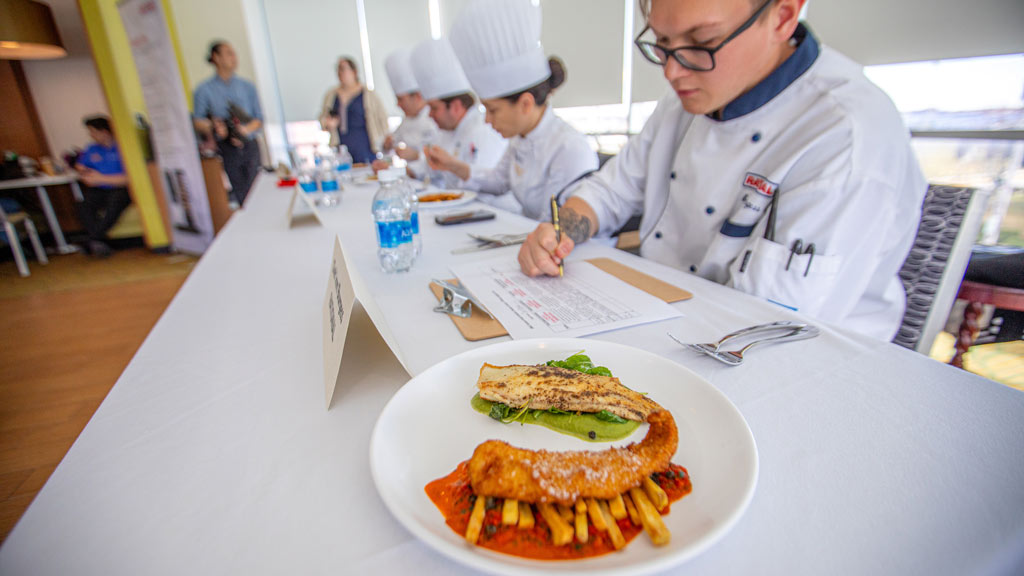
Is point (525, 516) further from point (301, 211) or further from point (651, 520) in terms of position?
point (301, 211)

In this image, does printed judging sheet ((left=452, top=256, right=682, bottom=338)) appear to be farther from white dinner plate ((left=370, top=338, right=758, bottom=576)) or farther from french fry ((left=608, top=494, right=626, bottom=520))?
french fry ((left=608, top=494, right=626, bottom=520))

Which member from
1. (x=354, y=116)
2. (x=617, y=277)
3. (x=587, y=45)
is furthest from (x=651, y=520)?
(x=587, y=45)

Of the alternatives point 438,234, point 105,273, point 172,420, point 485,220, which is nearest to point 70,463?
point 172,420

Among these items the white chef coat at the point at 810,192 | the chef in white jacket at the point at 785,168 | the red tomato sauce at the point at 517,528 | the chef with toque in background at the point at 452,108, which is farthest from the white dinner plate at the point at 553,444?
the chef with toque in background at the point at 452,108

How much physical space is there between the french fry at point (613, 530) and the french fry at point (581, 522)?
1cm

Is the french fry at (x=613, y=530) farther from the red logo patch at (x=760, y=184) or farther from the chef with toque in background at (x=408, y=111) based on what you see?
the chef with toque in background at (x=408, y=111)

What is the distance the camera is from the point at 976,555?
34 centimetres

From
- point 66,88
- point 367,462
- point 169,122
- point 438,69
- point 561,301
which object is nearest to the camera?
point 367,462

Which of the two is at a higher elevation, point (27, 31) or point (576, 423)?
point (27, 31)

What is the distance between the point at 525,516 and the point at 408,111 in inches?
161

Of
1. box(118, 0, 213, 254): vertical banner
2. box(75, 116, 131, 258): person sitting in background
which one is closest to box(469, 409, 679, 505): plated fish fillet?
box(118, 0, 213, 254): vertical banner

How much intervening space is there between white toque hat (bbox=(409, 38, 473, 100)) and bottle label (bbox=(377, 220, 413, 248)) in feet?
7.16

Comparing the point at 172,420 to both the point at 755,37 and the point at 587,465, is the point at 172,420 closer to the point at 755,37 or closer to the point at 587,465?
the point at 587,465

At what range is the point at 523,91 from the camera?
198cm
